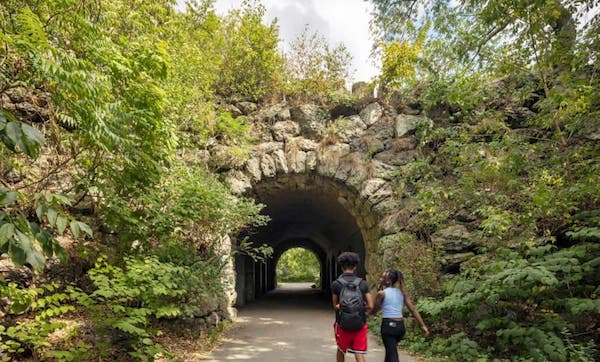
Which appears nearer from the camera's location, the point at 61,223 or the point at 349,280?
the point at 61,223

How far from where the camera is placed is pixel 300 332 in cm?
779

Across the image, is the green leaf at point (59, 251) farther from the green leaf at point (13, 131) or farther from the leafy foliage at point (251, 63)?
the leafy foliage at point (251, 63)

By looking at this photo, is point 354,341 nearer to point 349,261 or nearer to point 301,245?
point 349,261

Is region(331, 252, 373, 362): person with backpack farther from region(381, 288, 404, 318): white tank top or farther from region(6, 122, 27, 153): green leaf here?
region(6, 122, 27, 153): green leaf

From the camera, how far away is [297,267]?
3700cm

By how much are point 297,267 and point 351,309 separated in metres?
34.1

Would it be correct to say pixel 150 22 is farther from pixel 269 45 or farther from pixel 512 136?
pixel 512 136

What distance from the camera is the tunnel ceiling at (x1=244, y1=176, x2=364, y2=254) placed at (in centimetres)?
998


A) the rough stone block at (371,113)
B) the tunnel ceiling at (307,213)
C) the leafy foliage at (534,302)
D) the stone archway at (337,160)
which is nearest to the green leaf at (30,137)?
the leafy foliage at (534,302)

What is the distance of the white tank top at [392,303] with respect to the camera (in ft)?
13.0

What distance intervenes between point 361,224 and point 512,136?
4578 mm

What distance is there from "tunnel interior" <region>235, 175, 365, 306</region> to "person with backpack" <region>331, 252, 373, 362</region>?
4567 millimetres

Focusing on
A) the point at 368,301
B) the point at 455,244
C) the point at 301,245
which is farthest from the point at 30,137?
the point at 301,245

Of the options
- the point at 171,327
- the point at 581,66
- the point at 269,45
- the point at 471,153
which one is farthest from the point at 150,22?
the point at 581,66
